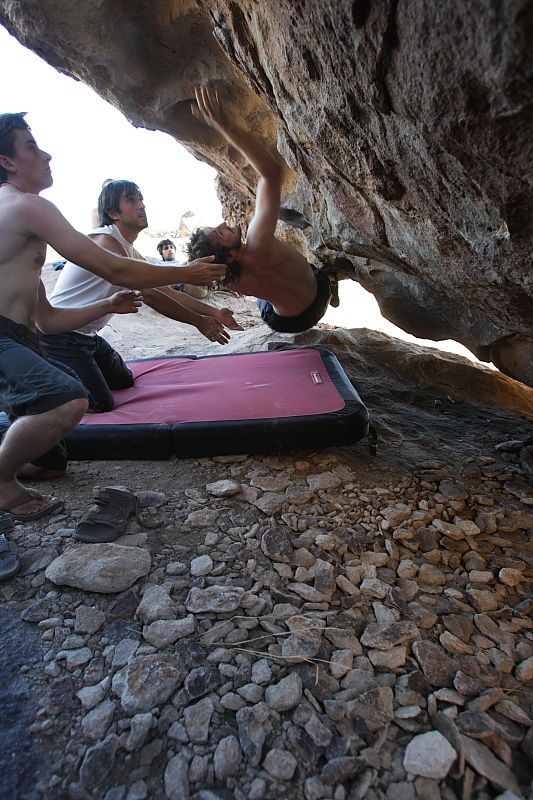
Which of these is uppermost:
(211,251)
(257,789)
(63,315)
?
(211,251)

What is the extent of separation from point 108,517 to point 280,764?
1052 mm

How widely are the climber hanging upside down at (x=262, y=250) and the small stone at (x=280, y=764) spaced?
8.34ft

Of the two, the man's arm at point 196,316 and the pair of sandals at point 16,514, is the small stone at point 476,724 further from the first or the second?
the man's arm at point 196,316

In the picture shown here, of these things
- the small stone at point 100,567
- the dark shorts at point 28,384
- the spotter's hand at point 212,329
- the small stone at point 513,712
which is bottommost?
the small stone at point 513,712

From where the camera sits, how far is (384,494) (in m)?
1.96

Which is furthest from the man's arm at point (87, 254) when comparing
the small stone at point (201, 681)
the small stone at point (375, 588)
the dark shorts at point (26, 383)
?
the small stone at point (201, 681)

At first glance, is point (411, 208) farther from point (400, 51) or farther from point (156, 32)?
point (156, 32)

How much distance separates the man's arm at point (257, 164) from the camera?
8.32 feet

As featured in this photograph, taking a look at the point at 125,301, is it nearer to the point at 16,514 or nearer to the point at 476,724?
the point at 16,514

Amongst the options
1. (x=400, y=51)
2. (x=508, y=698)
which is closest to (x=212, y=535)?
(x=508, y=698)

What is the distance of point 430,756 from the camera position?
37.5 inches

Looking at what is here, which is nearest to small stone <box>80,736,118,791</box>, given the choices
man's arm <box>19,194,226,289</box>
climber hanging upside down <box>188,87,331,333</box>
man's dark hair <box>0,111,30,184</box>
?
man's arm <box>19,194,226,289</box>

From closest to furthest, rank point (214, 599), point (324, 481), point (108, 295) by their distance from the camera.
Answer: point (214, 599) → point (324, 481) → point (108, 295)

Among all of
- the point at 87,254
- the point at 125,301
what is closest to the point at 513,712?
the point at 87,254
